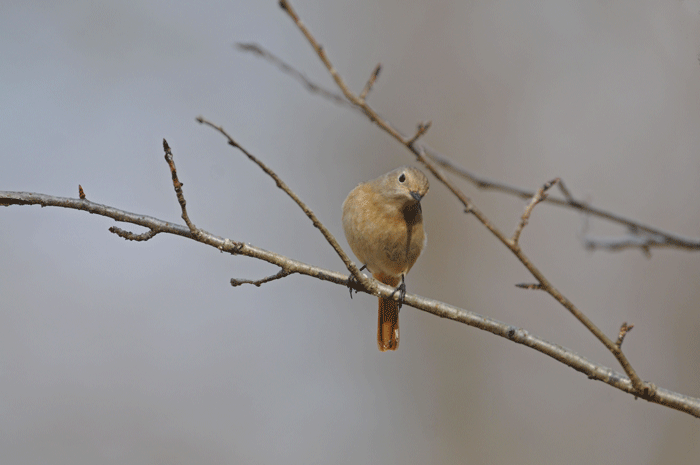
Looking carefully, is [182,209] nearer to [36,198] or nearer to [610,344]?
[36,198]

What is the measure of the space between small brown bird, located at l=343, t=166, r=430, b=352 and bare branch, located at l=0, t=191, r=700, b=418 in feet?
4.03

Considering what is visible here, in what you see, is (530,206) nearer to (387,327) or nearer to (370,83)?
(370,83)

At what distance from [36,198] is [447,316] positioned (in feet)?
5.03

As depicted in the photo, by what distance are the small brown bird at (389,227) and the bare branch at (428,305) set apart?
1.23 meters

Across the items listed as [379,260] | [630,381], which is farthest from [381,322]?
[630,381]

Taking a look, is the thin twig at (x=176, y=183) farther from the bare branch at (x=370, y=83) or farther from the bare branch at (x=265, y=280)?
the bare branch at (x=370, y=83)

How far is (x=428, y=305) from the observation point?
2.24 m

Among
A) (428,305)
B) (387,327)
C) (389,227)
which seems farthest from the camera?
(387,327)

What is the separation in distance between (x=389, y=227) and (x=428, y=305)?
128 cm

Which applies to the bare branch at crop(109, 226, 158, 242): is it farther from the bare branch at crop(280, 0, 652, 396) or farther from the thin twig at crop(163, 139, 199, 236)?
the bare branch at crop(280, 0, 652, 396)

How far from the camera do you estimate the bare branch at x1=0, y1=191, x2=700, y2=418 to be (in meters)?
1.84

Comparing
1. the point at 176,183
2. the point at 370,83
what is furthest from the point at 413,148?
the point at 176,183

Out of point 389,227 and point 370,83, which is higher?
point 389,227

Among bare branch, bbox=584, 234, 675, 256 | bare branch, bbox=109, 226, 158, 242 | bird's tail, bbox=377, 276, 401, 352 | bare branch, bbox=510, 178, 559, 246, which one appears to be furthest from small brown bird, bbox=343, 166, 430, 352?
bare branch, bbox=109, 226, 158, 242
